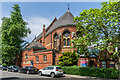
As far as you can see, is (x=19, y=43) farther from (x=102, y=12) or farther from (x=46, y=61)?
(x=102, y=12)

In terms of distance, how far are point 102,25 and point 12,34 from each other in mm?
28330

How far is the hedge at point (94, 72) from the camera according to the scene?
54.5ft

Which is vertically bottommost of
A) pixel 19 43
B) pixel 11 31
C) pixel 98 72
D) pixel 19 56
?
pixel 98 72

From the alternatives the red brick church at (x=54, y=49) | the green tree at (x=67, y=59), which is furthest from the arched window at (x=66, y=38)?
the green tree at (x=67, y=59)

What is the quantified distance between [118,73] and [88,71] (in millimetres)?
4344

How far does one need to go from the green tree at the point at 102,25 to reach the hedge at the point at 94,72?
11.0 ft

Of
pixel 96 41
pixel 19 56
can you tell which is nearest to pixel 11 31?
pixel 19 56

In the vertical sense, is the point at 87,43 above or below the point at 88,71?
above

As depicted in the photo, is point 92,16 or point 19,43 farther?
point 19,43

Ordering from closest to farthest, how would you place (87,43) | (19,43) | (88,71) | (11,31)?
(87,43), (88,71), (11,31), (19,43)

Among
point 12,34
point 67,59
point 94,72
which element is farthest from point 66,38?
point 12,34

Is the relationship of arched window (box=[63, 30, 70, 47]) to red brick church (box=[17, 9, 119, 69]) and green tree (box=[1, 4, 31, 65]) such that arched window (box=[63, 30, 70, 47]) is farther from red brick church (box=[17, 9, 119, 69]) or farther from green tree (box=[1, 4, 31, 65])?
green tree (box=[1, 4, 31, 65])

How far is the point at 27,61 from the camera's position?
118ft

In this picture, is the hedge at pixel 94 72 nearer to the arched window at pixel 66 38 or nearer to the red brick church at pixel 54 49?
the red brick church at pixel 54 49
